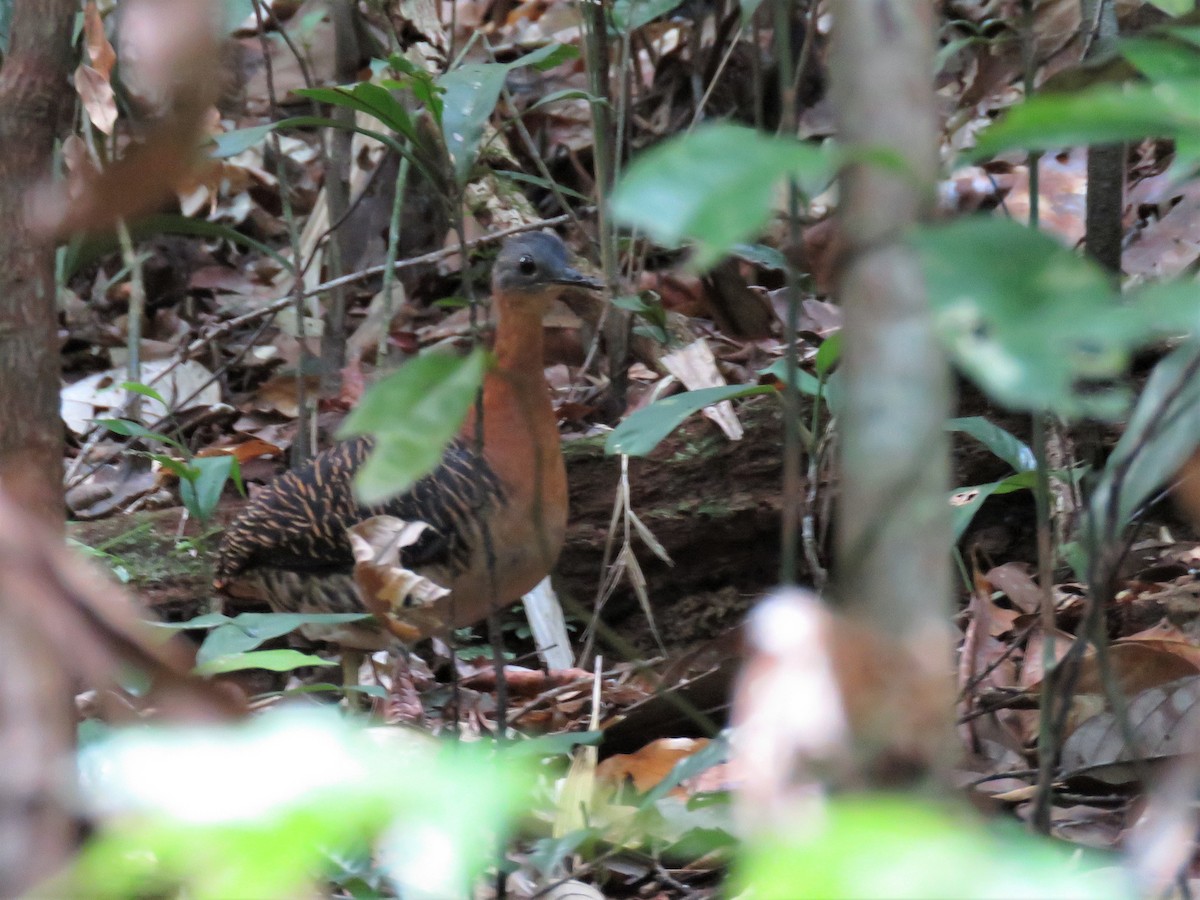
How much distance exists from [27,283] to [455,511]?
2.07m

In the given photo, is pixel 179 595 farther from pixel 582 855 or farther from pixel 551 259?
pixel 582 855

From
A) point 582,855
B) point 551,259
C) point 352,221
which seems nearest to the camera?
point 582,855

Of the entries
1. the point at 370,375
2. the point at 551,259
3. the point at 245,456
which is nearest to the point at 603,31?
the point at 551,259

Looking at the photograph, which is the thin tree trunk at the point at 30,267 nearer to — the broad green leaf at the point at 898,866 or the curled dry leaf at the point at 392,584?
the broad green leaf at the point at 898,866

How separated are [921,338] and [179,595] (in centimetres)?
358

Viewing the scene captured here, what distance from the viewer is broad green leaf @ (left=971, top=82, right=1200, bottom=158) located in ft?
2.46

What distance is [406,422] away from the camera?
98cm

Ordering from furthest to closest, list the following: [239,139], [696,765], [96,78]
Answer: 1. [239,139]
2. [96,78]
3. [696,765]

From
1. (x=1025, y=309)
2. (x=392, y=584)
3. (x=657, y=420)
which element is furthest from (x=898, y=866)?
(x=392, y=584)

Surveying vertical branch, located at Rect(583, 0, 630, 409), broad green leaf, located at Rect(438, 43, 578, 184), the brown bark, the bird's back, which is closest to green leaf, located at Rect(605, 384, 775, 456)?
broad green leaf, located at Rect(438, 43, 578, 184)

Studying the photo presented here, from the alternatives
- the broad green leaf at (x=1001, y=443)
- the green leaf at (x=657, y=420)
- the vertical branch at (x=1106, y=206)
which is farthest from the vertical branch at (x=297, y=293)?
the vertical branch at (x=1106, y=206)

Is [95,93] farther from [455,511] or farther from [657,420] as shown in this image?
[657,420]

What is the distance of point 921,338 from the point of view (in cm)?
91

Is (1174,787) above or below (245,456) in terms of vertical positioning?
above
